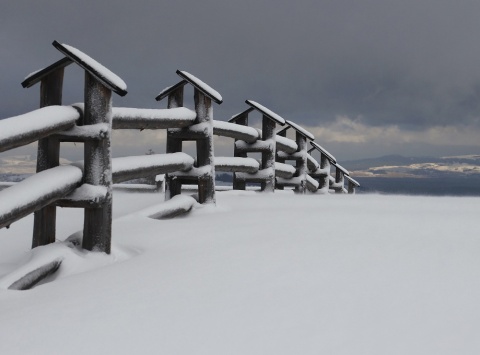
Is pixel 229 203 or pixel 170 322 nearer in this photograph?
pixel 170 322

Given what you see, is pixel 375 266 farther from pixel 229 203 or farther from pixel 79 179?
pixel 229 203

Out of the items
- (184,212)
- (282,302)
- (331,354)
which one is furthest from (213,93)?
(331,354)

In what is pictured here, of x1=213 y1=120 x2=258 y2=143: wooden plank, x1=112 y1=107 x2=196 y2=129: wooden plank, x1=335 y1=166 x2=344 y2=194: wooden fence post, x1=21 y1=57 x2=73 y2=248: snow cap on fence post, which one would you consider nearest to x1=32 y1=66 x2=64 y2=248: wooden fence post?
x1=21 y1=57 x2=73 y2=248: snow cap on fence post

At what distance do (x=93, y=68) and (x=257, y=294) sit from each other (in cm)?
201

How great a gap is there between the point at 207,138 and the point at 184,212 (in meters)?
0.97

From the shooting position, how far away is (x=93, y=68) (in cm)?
375

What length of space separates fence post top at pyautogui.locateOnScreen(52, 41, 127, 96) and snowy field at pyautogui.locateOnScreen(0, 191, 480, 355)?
44.5 inches

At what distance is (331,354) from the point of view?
2.07m

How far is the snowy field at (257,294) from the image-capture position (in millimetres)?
2205

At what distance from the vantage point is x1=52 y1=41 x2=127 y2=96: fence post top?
12.3ft

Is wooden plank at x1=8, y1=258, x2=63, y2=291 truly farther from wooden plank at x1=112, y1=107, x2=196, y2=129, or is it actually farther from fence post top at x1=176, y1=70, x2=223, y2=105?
fence post top at x1=176, y1=70, x2=223, y2=105

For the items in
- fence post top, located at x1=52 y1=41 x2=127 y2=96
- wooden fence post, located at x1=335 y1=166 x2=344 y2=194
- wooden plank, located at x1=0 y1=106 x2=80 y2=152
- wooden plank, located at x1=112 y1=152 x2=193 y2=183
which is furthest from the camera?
wooden fence post, located at x1=335 y1=166 x2=344 y2=194

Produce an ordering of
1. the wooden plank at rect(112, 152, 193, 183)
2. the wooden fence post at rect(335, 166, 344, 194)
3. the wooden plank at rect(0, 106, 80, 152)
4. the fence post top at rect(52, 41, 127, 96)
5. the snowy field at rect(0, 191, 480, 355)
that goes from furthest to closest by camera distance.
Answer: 1. the wooden fence post at rect(335, 166, 344, 194)
2. the wooden plank at rect(112, 152, 193, 183)
3. the fence post top at rect(52, 41, 127, 96)
4. the wooden plank at rect(0, 106, 80, 152)
5. the snowy field at rect(0, 191, 480, 355)

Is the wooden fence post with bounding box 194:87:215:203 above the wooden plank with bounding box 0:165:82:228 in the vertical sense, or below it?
above
